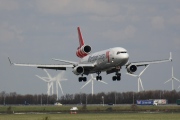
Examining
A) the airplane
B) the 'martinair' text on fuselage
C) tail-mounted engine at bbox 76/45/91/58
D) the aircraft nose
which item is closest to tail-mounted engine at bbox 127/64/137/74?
the airplane

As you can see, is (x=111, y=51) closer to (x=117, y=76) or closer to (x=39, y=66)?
(x=117, y=76)

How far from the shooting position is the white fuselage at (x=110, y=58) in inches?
4006

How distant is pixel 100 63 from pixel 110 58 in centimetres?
385

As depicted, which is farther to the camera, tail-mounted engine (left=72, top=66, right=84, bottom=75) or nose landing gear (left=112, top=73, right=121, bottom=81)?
tail-mounted engine (left=72, top=66, right=84, bottom=75)

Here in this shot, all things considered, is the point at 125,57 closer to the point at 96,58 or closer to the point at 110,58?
the point at 110,58

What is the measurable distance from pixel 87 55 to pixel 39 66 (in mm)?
10092

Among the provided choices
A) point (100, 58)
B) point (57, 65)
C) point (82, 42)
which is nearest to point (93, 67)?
point (100, 58)

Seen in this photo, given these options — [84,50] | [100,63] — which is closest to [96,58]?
[100,63]

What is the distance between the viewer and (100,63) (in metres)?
106

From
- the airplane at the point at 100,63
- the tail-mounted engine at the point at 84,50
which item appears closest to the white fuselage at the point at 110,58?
Answer: the airplane at the point at 100,63

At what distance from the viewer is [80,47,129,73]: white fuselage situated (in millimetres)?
101750

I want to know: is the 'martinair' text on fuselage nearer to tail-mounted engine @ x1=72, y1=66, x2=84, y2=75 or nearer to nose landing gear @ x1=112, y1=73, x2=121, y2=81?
tail-mounted engine @ x1=72, y1=66, x2=84, y2=75

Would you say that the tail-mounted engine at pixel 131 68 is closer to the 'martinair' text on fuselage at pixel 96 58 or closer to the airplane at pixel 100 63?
the airplane at pixel 100 63

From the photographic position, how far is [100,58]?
4188 inches
